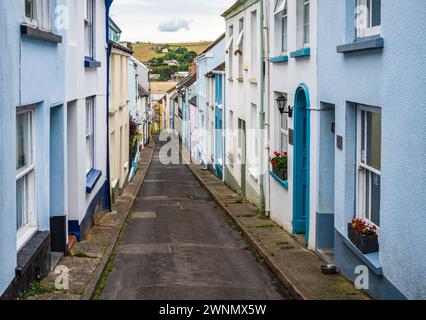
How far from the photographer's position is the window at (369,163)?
963cm

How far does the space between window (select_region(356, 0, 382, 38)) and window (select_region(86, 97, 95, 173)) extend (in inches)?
317

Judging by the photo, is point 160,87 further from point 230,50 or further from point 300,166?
point 300,166

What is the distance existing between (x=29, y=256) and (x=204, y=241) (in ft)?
21.7

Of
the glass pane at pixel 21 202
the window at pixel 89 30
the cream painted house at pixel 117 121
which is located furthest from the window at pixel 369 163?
the cream painted house at pixel 117 121

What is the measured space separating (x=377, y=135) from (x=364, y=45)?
1351 millimetres

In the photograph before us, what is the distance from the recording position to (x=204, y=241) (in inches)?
610

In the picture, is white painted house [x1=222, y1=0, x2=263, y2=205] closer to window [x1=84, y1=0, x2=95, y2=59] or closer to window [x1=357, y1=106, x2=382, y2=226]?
window [x1=84, y1=0, x2=95, y2=59]

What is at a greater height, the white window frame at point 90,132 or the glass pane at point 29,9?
the glass pane at point 29,9

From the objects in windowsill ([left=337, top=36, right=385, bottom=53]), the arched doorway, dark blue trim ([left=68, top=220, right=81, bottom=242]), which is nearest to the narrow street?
dark blue trim ([left=68, top=220, right=81, bottom=242])

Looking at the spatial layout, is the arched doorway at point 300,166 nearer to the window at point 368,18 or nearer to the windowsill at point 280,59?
the windowsill at point 280,59

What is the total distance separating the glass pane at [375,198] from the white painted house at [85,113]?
574cm

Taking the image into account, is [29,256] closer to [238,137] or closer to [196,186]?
[238,137]

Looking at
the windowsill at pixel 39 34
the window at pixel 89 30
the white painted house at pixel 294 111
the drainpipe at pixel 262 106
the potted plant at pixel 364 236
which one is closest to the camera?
the windowsill at pixel 39 34
